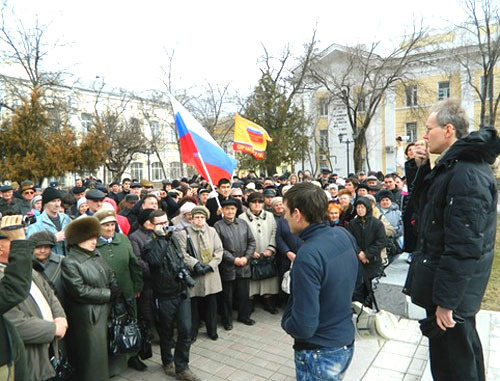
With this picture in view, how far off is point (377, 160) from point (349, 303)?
36565mm

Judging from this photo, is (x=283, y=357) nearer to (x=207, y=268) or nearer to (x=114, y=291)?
(x=207, y=268)

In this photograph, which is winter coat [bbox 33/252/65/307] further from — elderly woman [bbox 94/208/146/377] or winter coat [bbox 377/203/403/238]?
winter coat [bbox 377/203/403/238]

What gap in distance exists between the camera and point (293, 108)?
80.1ft

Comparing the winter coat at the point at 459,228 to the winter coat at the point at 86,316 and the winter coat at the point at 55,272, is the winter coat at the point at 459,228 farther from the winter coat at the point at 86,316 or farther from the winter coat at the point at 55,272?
the winter coat at the point at 55,272

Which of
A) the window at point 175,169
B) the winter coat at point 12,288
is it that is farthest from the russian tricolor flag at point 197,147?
the window at point 175,169

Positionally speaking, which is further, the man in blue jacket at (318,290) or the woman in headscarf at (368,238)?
the woman in headscarf at (368,238)

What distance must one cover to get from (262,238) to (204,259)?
1259 mm

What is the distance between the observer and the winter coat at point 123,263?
4.29 meters

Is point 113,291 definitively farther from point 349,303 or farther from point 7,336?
point 349,303

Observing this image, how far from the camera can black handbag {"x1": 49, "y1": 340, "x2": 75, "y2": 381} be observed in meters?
3.47

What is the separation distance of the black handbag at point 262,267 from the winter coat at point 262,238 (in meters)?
0.13

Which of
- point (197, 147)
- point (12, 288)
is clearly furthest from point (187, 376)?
point (197, 147)

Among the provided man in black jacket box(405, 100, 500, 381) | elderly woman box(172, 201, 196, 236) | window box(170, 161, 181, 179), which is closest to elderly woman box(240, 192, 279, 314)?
elderly woman box(172, 201, 196, 236)

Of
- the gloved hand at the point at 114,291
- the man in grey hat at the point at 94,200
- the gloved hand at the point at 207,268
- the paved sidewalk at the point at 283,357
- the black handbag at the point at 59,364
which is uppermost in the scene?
the man in grey hat at the point at 94,200
